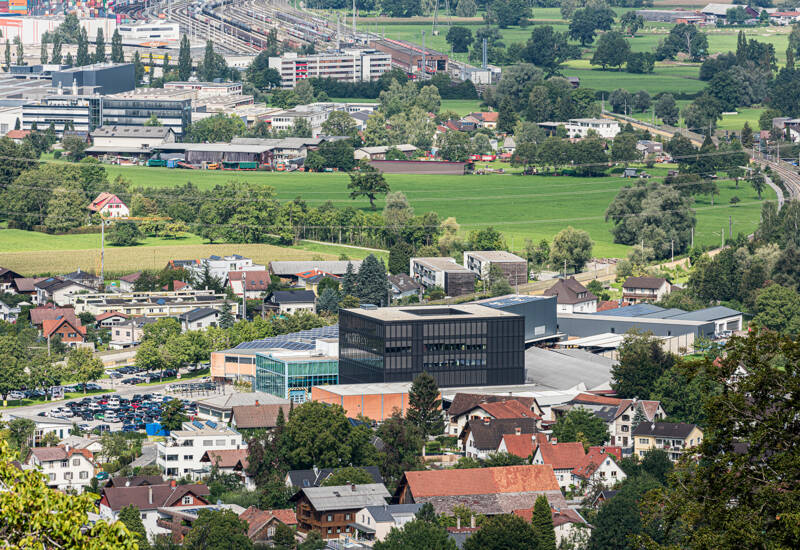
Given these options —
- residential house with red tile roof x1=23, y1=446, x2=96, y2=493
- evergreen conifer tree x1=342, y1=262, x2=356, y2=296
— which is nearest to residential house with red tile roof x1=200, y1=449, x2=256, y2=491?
residential house with red tile roof x1=23, y1=446, x2=96, y2=493

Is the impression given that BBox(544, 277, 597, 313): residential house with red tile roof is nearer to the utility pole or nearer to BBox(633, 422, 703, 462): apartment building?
the utility pole

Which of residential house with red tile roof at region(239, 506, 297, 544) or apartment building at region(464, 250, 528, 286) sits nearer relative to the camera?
residential house with red tile roof at region(239, 506, 297, 544)

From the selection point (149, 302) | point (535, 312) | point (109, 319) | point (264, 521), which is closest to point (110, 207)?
point (149, 302)

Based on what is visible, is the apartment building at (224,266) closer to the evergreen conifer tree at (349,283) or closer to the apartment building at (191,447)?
the evergreen conifer tree at (349,283)

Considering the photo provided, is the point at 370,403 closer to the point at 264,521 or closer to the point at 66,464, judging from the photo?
the point at 66,464

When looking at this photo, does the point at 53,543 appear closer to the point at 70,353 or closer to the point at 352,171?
the point at 70,353

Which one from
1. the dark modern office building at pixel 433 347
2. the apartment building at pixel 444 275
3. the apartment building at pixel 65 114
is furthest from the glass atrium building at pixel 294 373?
the apartment building at pixel 65 114
